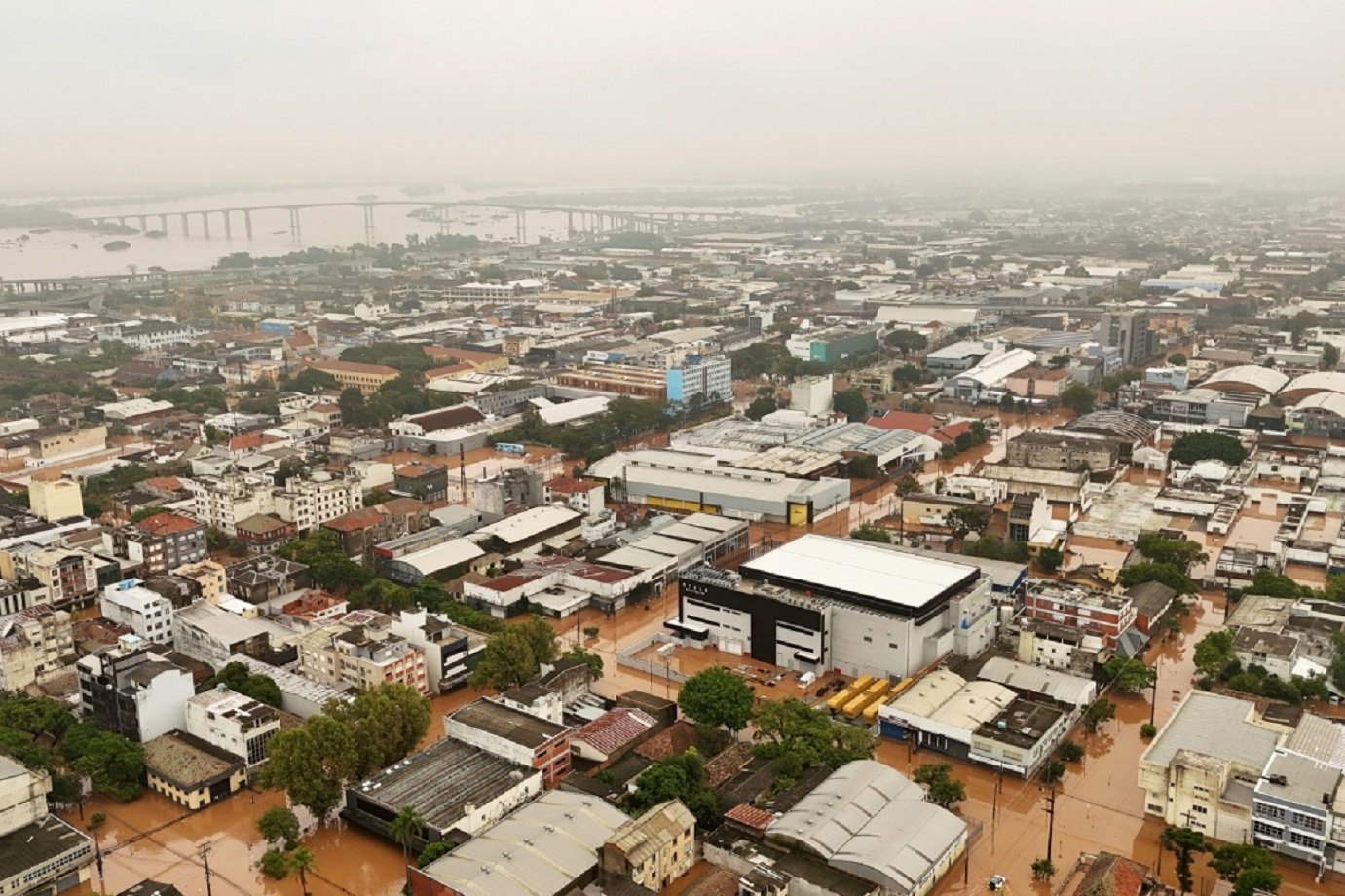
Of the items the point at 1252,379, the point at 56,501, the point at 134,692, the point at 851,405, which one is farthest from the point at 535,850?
the point at 1252,379

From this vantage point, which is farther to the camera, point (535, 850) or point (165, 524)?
point (165, 524)

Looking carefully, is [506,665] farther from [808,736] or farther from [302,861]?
[302,861]

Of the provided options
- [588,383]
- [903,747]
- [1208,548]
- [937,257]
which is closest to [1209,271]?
[937,257]

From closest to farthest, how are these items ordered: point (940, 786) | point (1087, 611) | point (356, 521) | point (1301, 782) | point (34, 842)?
point (34, 842), point (1301, 782), point (940, 786), point (1087, 611), point (356, 521)

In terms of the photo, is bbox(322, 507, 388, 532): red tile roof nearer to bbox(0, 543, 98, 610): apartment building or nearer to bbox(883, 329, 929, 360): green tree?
bbox(0, 543, 98, 610): apartment building

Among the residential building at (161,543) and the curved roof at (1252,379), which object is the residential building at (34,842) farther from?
the curved roof at (1252,379)

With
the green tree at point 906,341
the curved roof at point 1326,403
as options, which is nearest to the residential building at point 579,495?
the curved roof at point 1326,403

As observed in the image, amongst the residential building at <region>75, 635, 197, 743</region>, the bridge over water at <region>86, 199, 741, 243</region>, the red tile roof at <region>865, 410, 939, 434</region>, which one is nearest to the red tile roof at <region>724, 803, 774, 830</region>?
the residential building at <region>75, 635, 197, 743</region>
